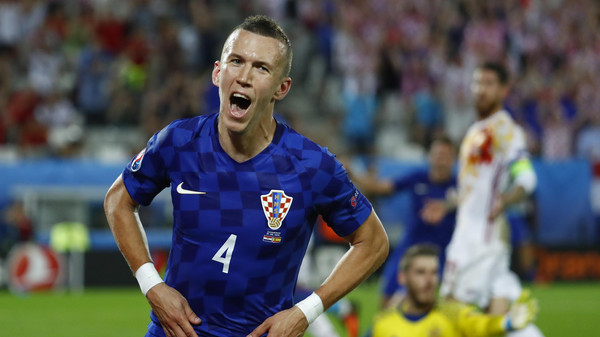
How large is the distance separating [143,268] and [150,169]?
39 cm

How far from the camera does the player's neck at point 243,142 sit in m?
3.82

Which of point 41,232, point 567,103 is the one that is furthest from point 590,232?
point 41,232

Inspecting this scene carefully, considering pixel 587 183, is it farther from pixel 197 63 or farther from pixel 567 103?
pixel 197 63

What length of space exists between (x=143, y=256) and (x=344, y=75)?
14728 millimetres

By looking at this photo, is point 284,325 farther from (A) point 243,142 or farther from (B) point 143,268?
(A) point 243,142

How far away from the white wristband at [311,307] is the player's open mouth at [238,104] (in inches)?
30.3

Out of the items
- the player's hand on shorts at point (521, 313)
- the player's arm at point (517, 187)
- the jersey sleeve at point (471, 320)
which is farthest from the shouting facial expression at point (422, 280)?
the player's arm at point (517, 187)

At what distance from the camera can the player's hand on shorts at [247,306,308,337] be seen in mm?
3730

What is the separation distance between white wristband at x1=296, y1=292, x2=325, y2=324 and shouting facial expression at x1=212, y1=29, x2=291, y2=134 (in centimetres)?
70

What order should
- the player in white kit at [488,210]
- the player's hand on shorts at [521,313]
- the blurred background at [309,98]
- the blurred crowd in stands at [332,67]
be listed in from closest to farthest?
the player's hand on shorts at [521,313]
the player in white kit at [488,210]
the blurred background at [309,98]
the blurred crowd in stands at [332,67]

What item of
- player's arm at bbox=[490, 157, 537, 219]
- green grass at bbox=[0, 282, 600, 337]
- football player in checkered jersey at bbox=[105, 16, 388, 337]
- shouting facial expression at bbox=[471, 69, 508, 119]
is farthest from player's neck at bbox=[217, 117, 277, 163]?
green grass at bbox=[0, 282, 600, 337]

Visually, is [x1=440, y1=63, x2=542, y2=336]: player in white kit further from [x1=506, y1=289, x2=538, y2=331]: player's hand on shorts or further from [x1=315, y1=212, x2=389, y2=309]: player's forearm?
[x1=315, y1=212, x2=389, y2=309]: player's forearm

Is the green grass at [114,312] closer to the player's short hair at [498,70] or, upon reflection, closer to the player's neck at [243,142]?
the player's short hair at [498,70]

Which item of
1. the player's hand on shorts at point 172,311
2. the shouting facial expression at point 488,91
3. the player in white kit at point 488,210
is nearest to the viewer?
the player's hand on shorts at point 172,311
